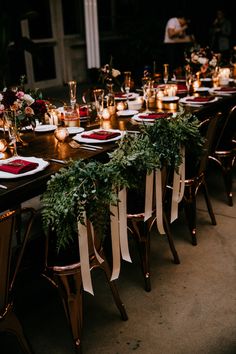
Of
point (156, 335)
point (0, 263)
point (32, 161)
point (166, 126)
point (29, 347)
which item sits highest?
point (166, 126)

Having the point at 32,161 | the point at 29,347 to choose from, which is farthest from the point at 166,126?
the point at 29,347

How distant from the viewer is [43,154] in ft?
7.27

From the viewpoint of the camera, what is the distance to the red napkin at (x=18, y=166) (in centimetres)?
189

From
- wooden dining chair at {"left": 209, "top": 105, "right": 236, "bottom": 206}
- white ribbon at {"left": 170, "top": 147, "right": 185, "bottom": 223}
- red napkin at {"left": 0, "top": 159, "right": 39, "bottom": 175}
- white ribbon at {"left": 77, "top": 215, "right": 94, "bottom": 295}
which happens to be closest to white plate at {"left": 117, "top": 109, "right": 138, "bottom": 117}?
wooden dining chair at {"left": 209, "top": 105, "right": 236, "bottom": 206}

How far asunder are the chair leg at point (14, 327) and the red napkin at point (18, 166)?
2.05ft

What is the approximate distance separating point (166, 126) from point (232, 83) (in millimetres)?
2775

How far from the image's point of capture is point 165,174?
211 cm

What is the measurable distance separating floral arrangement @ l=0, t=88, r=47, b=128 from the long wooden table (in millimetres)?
155

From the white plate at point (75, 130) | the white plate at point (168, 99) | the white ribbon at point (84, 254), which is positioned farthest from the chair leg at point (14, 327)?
the white plate at point (168, 99)

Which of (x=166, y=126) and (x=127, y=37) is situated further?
(x=127, y=37)

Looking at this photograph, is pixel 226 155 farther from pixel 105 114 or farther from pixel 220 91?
pixel 105 114

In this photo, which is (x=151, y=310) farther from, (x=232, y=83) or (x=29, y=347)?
(x=232, y=83)

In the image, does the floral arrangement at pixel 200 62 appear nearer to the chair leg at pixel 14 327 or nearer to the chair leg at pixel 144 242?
the chair leg at pixel 144 242

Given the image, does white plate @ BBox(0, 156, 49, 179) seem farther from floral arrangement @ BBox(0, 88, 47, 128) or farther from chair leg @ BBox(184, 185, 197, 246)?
chair leg @ BBox(184, 185, 197, 246)
